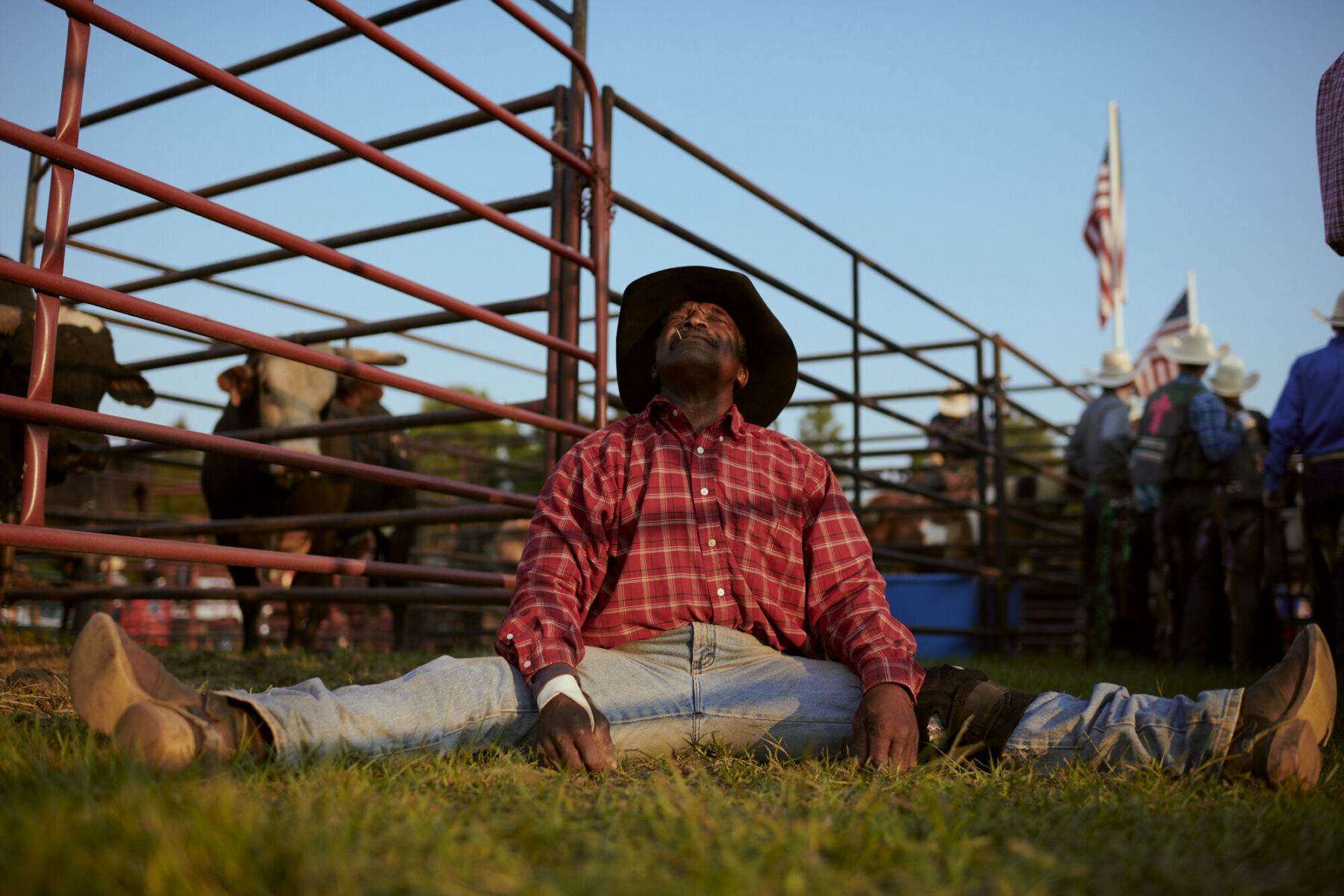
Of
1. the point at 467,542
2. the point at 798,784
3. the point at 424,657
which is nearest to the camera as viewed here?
the point at 798,784

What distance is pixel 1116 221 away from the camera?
517 inches

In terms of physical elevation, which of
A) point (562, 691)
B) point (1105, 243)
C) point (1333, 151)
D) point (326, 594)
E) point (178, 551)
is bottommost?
point (562, 691)

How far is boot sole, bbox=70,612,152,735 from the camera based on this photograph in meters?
1.56

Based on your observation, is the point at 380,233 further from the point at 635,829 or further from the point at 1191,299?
the point at 1191,299

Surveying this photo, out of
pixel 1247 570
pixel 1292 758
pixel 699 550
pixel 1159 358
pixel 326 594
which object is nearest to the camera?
pixel 1292 758

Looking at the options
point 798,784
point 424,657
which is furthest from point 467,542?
point 798,784

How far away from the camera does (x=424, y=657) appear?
4176 mm

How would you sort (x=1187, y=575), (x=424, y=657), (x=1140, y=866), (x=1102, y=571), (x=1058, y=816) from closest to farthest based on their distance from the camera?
(x=1140, y=866) < (x=1058, y=816) < (x=424, y=657) < (x=1187, y=575) < (x=1102, y=571)

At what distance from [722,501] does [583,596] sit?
1.24ft

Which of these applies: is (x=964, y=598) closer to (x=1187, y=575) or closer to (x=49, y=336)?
(x=1187, y=575)

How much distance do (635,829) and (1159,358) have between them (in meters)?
12.0

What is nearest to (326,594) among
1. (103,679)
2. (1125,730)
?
(103,679)

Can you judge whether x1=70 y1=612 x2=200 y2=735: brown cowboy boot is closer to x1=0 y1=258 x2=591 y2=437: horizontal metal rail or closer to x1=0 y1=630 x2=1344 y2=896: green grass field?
x1=0 y1=630 x2=1344 y2=896: green grass field

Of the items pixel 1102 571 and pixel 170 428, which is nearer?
pixel 170 428
